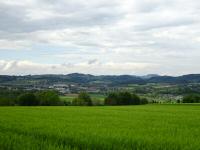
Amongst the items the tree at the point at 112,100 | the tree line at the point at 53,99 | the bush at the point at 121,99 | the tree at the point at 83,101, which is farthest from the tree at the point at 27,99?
the bush at the point at 121,99

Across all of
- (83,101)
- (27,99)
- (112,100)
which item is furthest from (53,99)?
(112,100)

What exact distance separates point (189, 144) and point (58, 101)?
311ft

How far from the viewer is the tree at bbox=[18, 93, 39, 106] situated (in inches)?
4012

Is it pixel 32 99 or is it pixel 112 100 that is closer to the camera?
pixel 32 99

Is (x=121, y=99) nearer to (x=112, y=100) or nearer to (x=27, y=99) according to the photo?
(x=112, y=100)

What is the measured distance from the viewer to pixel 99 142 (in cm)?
1650

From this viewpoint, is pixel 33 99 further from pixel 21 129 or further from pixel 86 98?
A: pixel 21 129

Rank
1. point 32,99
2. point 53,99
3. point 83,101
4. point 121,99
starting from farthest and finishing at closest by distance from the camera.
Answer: point 121,99
point 83,101
point 53,99
point 32,99

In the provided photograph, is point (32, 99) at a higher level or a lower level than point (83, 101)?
higher

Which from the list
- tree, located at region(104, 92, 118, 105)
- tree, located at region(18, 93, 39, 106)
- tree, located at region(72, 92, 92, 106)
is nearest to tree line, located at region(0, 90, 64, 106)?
tree, located at region(18, 93, 39, 106)

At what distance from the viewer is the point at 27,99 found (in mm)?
102438

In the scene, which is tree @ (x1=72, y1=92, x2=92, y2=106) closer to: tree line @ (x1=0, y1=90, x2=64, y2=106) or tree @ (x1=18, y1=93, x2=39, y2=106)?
tree line @ (x1=0, y1=90, x2=64, y2=106)

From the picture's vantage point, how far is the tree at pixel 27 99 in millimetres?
101906

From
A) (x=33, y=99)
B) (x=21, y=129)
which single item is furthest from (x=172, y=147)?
(x=33, y=99)
